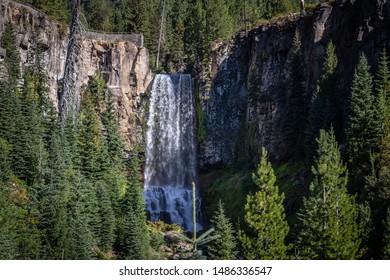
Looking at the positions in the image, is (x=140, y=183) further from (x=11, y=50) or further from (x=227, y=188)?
(x=11, y=50)

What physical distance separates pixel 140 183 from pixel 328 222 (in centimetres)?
2071

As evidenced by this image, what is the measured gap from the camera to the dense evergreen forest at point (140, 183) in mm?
25469

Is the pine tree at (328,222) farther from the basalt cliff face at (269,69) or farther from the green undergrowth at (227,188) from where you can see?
the green undergrowth at (227,188)

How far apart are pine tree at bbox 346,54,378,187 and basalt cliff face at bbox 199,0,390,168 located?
21.0 ft

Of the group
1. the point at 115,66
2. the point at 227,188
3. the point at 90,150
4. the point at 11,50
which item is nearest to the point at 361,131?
the point at 227,188

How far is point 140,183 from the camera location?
41.0m

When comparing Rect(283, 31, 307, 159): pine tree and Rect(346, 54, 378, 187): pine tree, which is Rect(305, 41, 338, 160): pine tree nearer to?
Rect(283, 31, 307, 159): pine tree

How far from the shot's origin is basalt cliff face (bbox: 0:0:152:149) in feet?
171

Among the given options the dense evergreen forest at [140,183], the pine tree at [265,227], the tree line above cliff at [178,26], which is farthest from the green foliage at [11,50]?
the pine tree at [265,227]

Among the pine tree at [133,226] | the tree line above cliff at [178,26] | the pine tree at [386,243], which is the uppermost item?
the tree line above cliff at [178,26]

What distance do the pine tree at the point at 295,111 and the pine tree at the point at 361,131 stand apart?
10363mm

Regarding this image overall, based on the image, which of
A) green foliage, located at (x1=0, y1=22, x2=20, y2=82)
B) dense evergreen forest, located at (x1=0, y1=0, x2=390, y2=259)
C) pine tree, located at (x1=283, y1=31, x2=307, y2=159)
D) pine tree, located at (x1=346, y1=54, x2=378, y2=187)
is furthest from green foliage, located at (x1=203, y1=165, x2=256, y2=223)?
green foliage, located at (x1=0, y1=22, x2=20, y2=82)

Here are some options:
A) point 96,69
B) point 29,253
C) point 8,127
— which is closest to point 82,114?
point 96,69
